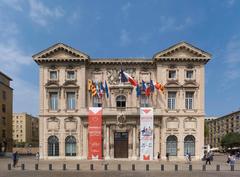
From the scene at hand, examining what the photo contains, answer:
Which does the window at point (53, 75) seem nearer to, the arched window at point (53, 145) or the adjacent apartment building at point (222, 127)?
the arched window at point (53, 145)

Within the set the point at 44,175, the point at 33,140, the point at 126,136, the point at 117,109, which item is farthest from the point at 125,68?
the point at 33,140

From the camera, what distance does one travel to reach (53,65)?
4656 centimetres

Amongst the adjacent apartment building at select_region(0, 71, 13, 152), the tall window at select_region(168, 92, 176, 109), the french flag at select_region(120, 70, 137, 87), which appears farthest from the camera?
the adjacent apartment building at select_region(0, 71, 13, 152)

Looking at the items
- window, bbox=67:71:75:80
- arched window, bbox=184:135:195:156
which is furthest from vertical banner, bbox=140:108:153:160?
window, bbox=67:71:75:80

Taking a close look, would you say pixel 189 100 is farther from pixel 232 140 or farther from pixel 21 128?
pixel 21 128

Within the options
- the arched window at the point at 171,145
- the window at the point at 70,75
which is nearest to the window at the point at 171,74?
the arched window at the point at 171,145

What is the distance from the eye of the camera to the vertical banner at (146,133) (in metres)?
43.4

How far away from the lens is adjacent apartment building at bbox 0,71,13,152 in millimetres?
66275

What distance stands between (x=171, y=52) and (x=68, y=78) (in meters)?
16.0

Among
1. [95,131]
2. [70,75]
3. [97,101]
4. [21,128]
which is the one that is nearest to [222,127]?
[21,128]

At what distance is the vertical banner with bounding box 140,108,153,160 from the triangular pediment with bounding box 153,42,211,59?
8.63 meters

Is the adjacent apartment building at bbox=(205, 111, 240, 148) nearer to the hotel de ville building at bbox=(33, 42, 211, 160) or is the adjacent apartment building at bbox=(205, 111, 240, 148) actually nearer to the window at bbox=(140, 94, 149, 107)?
the hotel de ville building at bbox=(33, 42, 211, 160)

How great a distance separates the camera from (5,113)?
68.5 meters

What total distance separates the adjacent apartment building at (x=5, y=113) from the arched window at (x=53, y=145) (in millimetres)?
25272
